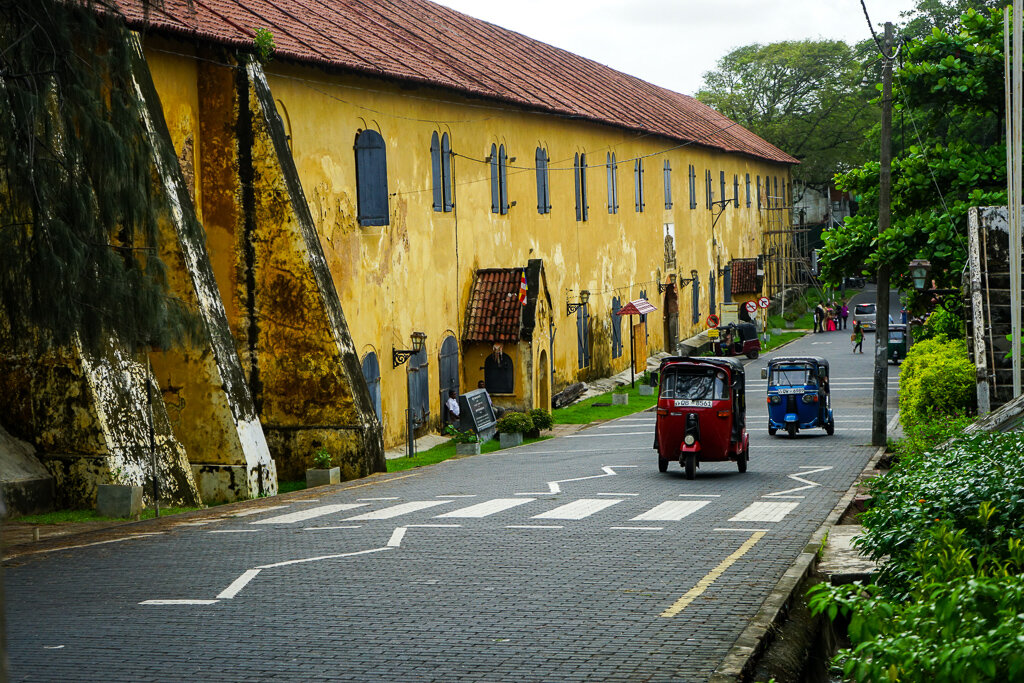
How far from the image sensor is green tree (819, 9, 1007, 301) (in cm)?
2341

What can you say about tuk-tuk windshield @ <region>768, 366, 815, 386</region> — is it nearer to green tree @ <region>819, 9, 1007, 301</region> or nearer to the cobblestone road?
green tree @ <region>819, 9, 1007, 301</region>

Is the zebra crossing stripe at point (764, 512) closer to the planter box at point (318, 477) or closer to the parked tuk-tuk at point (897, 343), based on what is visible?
the planter box at point (318, 477)

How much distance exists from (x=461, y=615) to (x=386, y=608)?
2.33ft

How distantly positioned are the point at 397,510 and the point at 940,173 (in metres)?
14.4

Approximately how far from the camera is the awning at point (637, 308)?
46531 millimetres

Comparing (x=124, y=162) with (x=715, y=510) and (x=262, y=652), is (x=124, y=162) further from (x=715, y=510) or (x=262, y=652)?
(x=715, y=510)

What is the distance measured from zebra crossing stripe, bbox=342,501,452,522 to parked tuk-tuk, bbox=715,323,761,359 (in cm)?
3931

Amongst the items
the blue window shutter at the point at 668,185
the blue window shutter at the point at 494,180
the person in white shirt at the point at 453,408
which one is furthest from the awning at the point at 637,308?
the person in white shirt at the point at 453,408

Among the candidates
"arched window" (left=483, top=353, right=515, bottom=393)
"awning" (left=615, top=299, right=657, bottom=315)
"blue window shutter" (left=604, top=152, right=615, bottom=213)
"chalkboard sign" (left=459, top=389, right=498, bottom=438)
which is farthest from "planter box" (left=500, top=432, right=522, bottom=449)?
"blue window shutter" (left=604, top=152, right=615, bottom=213)

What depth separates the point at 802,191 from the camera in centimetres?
8850

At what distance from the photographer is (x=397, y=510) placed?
646 inches

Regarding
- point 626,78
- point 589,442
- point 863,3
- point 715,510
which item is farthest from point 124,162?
point 626,78

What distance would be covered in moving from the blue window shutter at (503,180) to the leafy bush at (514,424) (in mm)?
7953

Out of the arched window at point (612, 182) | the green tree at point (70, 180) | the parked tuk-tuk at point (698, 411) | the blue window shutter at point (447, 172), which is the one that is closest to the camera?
the green tree at point (70, 180)
